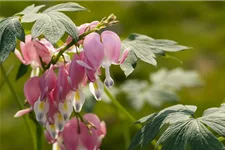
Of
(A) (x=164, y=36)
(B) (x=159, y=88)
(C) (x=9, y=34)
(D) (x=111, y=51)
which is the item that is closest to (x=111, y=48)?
(D) (x=111, y=51)

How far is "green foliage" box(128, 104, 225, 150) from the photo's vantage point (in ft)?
3.55

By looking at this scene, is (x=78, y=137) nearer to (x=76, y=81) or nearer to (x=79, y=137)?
(x=79, y=137)

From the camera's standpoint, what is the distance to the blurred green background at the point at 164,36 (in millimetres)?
3670

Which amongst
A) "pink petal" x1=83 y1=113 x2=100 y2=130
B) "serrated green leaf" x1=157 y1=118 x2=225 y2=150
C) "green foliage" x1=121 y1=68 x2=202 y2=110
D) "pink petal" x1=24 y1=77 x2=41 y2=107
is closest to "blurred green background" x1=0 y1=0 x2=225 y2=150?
"green foliage" x1=121 y1=68 x2=202 y2=110

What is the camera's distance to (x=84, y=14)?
470cm

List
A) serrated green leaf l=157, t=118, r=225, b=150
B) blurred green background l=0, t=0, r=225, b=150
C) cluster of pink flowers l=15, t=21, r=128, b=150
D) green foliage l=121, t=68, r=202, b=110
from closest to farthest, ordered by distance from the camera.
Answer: serrated green leaf l=157, t=118, r=225, b=150
cluster of pink flowers l=15, t=21, r=128, b=150
green foliage l=121, t=68, r=202, b=110
blurred green background l=0, t=0, r=225, b=150

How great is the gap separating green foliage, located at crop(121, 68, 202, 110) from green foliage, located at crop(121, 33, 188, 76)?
2.60 ft

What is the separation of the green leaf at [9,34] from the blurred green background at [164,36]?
7.31ft

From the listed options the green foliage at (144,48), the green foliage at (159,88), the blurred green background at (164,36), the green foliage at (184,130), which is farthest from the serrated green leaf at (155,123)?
the blurred green background at (164,36)

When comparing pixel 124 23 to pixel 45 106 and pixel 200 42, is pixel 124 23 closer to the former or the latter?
pixel 200 42

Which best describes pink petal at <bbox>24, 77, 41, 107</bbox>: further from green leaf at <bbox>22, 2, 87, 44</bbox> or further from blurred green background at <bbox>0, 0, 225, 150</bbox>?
blurred green background at <bbox>0, 0, 225, 150</bbox>

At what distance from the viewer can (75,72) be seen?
1.19 metres

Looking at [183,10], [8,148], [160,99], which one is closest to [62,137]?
[160,99]

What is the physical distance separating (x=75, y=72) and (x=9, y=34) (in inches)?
6.2
